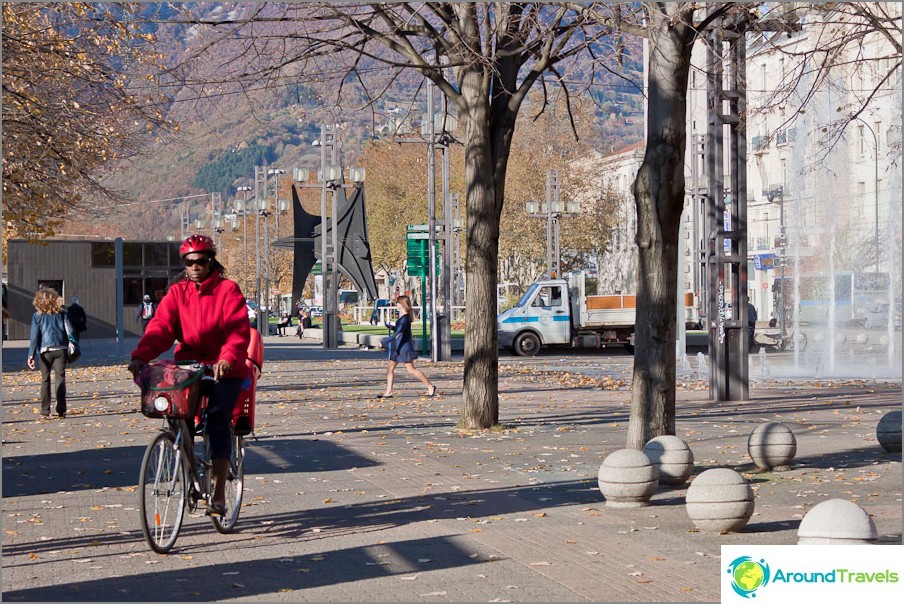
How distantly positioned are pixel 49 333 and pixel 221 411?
11755 millimetres

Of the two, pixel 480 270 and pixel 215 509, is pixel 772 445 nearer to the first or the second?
pixel 480 270

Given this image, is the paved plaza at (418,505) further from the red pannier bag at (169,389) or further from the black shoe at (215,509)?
the red pannier bag at (169,389)

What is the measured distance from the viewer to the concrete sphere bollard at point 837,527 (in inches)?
276

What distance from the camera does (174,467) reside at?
8.60 meters

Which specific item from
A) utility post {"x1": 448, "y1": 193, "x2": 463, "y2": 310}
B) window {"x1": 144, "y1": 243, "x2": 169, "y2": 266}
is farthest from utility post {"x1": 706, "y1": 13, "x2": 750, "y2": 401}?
window {"x1": 144, "y1": 243, "x2": 169, "y2": 266}

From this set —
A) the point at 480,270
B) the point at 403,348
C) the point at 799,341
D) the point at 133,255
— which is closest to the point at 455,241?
the point at 133,255

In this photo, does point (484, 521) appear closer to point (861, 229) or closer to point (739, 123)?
point (739, 123)

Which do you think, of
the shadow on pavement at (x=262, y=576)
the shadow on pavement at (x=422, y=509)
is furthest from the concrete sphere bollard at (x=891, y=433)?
the shadow on pavement at (x=262, y=576)

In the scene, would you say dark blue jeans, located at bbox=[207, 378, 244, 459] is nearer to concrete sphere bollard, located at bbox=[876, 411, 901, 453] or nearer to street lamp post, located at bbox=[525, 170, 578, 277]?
concrete sphere bollard, located at bbox=[876, 411, 901, 453]

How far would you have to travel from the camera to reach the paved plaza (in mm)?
7602

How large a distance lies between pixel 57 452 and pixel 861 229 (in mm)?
20361

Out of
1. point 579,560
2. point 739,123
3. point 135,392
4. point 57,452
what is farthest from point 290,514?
point 135,392

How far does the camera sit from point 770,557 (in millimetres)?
6621

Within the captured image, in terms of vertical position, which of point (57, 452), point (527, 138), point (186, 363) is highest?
point (527, 138)
